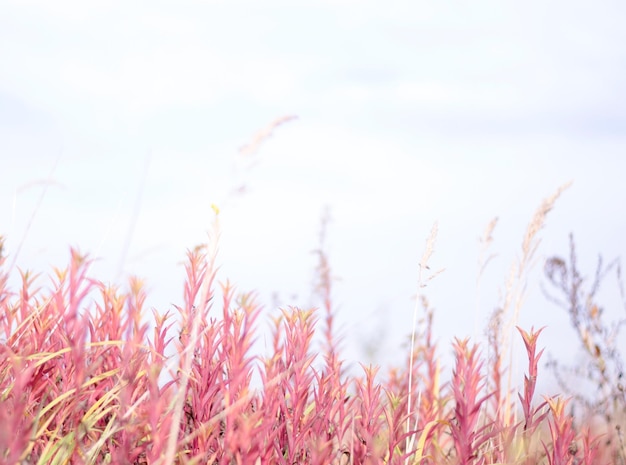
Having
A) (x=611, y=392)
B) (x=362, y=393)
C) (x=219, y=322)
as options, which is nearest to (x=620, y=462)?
(x=611, y=392)

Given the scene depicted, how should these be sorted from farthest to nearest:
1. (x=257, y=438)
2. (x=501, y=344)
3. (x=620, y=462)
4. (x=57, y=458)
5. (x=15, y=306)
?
(x=620, y=462) < (x=501, y=344) < (x=15, y=306) < (x=57, y=458) < (x=257, y=438)

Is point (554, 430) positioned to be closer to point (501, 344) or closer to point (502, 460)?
point (502, 460)

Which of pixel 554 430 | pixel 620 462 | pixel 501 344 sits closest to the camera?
pixel 554 430

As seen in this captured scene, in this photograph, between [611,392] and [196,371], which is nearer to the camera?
[196,371]

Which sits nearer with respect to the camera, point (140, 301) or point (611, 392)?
point (140, 301)

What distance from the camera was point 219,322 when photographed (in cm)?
290

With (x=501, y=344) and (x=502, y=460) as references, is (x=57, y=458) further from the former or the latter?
(x=501, y=344)

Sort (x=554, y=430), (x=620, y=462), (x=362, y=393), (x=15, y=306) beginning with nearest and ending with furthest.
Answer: (x=362, y=393) < (x=554, y=430) < (x=15, y=306) < (x=620, y=462)

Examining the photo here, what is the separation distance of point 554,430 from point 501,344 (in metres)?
0.92

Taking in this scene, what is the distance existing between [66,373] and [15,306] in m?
0.53

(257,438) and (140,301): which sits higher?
(140,301)

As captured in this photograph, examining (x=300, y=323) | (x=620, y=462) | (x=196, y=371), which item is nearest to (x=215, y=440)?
(x=196, y=371)

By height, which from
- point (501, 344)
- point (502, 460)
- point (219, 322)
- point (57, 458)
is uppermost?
point (501, 344)

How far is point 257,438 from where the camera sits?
2.26 metres
